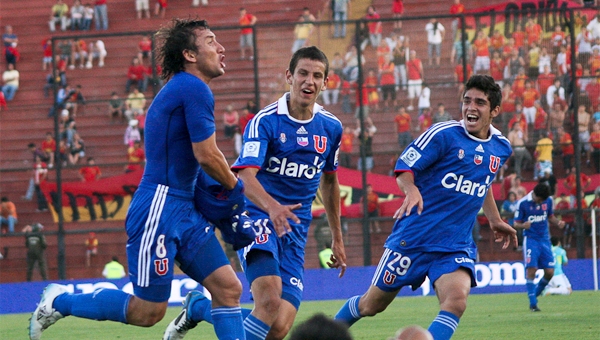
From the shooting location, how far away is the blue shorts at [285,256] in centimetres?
721

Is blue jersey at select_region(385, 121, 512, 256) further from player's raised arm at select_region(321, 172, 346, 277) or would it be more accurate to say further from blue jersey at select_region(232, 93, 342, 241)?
blue jersey at select_region(232, 93, 342, 241)

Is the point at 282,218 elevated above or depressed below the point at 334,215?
above

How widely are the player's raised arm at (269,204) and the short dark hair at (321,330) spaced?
10.5 feet

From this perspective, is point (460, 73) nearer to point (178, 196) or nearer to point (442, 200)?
point (442, 200)

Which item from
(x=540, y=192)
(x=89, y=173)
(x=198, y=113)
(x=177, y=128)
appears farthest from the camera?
(x=89, y=173)

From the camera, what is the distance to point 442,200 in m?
7.72

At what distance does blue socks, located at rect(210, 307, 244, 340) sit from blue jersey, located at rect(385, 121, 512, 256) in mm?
1745

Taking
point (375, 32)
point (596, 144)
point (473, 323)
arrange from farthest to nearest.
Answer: point (375, 32) → point (596, 144) → point (473, 323)

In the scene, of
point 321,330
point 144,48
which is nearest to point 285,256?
point 321,330

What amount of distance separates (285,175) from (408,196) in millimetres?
960

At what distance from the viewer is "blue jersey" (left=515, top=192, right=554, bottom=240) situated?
649 inches

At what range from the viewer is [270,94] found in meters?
21.7

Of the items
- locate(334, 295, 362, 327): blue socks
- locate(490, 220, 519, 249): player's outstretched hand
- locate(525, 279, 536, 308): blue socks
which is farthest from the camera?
locate(525, 279, 536, 308): blue socks

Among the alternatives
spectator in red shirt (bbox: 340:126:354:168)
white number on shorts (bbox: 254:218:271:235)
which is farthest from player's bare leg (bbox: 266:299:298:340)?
spectator in red shirt (bbox: 340:126:354:168)
